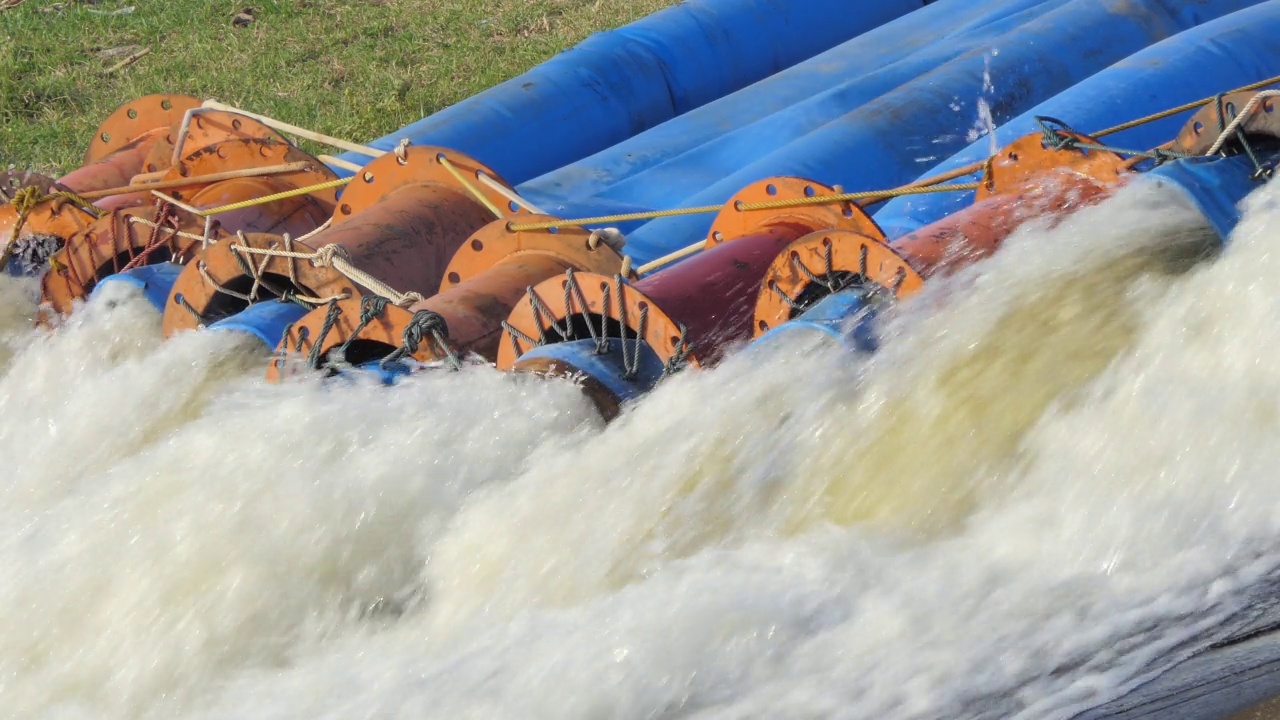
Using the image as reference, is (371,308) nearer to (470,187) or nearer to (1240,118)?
(470,187)

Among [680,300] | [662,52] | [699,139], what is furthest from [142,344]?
[662,52]

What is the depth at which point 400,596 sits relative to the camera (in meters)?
3.35

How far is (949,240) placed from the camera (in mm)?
3482

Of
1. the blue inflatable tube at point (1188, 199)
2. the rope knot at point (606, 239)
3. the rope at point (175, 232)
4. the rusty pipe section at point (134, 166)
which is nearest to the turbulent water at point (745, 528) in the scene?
the blue inflatable tube at point (1188, 199)

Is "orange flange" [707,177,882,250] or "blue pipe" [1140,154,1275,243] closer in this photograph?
"blue pipe" [1140,154,1275,243]

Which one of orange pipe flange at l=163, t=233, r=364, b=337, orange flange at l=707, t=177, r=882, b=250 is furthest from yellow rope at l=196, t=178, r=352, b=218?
orange flange at l=707, t=177, r=882, b=250

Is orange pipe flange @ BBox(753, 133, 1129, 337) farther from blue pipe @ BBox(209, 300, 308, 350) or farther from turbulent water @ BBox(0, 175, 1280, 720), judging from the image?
blue pipe @ BBox(209, 300, 308, 350)

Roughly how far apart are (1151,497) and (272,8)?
8350 millimetres

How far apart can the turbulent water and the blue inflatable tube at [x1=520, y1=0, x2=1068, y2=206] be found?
2.17 m

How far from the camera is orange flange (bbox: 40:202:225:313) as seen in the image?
15.7 feet

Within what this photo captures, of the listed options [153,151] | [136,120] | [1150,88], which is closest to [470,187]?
[153,151]

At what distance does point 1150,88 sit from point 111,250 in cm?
353

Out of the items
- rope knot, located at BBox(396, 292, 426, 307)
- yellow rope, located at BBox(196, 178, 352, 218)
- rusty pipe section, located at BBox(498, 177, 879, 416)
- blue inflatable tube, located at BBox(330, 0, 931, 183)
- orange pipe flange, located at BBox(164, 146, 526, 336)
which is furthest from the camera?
blue inflatable tube, located at BBox(330, 0, 931, 183)

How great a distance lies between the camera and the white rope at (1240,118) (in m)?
3.68
